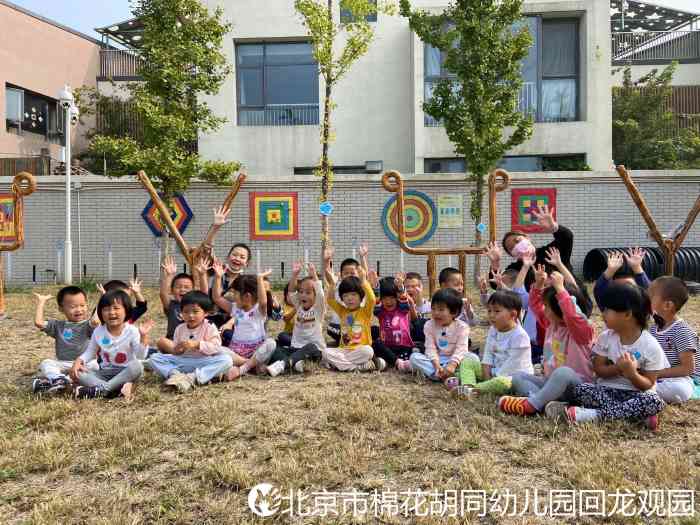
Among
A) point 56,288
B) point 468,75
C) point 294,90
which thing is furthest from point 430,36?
point 56,288

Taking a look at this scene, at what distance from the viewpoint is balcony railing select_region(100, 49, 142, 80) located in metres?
Answer: 20.3

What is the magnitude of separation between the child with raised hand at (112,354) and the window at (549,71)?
11580 mm

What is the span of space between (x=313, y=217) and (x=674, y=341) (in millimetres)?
9621

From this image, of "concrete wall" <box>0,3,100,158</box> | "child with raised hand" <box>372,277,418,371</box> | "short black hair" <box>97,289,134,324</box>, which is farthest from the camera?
"concrete wall" <box>0,3,100,158</box>

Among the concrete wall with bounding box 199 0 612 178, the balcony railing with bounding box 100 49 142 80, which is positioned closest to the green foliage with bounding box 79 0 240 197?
the concrete wall with bounding box 199 0 612 178

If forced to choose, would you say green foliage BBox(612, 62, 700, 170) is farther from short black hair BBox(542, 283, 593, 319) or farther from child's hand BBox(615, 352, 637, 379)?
child's hand BBox(615, 352, 637, 379)

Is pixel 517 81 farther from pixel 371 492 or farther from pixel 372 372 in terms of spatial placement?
pixel 371 492

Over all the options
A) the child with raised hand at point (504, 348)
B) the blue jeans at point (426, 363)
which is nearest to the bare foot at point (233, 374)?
the blue jeans at point (426, 363)

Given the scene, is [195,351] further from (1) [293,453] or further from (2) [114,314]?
(1) [293,453]

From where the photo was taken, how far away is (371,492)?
284 centimetres

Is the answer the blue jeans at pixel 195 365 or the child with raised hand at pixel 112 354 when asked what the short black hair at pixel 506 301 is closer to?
the blue jeans at pixel 195 365

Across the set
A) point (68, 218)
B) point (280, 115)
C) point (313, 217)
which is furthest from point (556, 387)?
point (280, 115)

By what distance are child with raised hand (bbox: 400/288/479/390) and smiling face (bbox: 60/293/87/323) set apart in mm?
2762

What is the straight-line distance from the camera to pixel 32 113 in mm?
19109
